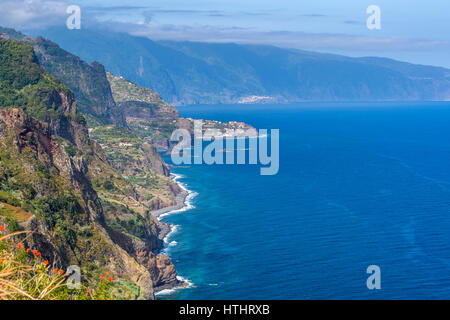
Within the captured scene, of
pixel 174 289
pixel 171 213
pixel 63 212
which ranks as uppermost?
pixel 63 212

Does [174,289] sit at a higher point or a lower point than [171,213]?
lower

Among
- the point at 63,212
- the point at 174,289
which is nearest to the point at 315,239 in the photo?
the point at 174,289

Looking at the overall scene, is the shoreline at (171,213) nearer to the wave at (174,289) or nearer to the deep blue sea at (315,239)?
the wave at (174,289)

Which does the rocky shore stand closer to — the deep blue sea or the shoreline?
the shoreline

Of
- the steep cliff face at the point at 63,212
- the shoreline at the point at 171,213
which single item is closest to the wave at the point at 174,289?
the shoreline at the point at 171,213

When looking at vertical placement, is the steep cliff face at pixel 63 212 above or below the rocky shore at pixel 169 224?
above

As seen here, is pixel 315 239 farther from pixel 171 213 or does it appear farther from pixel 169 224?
pixel 171 213

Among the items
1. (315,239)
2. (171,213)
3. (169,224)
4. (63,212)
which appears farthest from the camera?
(171,213)
